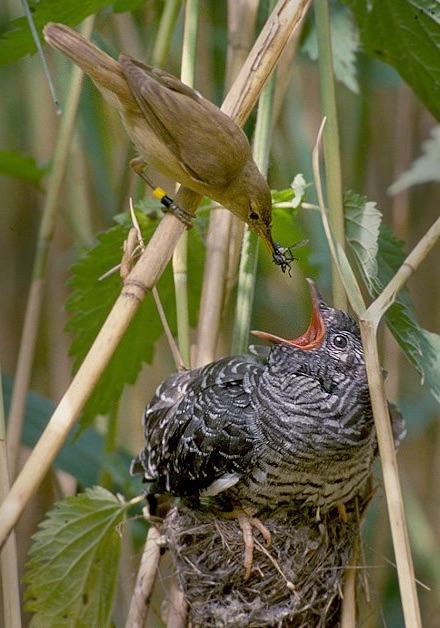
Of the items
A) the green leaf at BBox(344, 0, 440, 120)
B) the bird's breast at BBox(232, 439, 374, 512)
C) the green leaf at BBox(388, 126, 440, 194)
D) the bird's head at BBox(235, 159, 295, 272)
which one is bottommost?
the bird's breast at BBox(232, 439, 374, 512)

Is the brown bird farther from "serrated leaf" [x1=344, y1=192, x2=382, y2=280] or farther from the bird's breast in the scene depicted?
the bird's breast

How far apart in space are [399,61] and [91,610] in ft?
4.39

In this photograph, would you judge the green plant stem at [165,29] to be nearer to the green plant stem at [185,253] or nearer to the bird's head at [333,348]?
the green plant stem at [185,253]

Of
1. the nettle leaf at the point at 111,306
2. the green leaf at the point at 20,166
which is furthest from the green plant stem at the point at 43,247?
the green leaf at the point at 20,166

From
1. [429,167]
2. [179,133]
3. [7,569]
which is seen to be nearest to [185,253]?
[179,133]

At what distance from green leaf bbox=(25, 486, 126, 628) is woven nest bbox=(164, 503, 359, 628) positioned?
0.54 ft

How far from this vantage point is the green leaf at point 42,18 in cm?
182

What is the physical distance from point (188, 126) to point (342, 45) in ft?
2.38

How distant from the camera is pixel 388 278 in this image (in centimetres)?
175

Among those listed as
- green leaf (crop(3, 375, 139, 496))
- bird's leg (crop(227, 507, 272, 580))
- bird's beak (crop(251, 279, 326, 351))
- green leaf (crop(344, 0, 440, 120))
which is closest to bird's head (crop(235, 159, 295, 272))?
bird's beak (crop(251, 279, 326, 351))

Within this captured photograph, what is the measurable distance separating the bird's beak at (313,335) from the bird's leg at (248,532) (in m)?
0.35

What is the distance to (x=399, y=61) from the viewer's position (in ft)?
6.45

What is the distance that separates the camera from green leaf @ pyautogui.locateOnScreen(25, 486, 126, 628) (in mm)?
1863

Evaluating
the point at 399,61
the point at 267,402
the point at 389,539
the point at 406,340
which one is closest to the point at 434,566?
the point at 389,539
